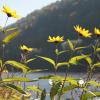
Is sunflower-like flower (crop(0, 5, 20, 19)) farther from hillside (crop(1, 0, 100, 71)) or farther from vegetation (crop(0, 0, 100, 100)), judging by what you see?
hillside (crop(1, 0, 100, 71))

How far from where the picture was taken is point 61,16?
164500mm

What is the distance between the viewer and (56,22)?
165875 millimetres

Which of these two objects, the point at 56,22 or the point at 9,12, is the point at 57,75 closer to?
the point at 9,12

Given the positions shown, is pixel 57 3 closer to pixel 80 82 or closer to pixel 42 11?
pixel 42 11

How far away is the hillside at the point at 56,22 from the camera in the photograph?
14538 cm

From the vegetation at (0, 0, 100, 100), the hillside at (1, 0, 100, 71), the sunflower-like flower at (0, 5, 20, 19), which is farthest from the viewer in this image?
the hillside at (1, 0, 100, 71)

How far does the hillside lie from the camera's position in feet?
477

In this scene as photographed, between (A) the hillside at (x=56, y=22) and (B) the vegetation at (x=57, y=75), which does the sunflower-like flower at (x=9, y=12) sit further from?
(A) the hillside at (x=56, y=22)

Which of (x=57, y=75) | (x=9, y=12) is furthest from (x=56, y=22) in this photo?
(x=57, y=75)

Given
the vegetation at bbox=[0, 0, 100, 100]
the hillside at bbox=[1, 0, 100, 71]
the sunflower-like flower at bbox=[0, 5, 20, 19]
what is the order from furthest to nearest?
the hillside at bbox=[1, 0, 100, 71]
the sunflower-like flower at bbox=[0, 5, 20, 19]
the vegetation at bbox=[0, 0, 100, 100]

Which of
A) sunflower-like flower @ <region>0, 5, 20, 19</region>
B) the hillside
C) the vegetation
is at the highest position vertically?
the hillside

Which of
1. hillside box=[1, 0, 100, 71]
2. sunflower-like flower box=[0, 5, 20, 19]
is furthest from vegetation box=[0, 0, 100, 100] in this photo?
hillside box=[1, 0, 100, 71]

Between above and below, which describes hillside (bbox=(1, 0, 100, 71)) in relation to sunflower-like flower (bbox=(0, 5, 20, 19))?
above

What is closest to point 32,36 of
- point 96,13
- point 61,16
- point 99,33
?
point 61,16
